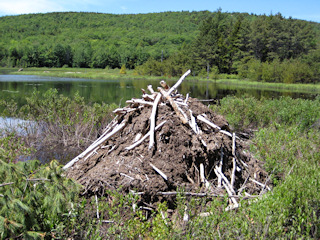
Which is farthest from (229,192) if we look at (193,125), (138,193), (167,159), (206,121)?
(138,193)

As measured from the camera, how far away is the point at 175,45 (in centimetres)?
14200

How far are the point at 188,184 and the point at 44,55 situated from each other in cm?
13406

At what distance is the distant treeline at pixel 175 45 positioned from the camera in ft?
253

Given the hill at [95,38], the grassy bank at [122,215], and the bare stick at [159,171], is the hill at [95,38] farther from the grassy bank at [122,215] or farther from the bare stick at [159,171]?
the grassy bank at [122,215]

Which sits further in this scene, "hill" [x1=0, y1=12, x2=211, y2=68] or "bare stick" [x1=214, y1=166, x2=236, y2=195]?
"hill" [x1=0, y1=12, x2=211, y2=68]

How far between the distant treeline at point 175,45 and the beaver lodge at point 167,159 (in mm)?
60470

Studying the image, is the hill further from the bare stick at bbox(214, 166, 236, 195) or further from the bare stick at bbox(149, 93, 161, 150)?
the bare stick at bbox(214, 166, 236, 195)

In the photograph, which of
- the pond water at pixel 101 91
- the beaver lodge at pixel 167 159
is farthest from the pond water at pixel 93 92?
the beaver lodge at pixel 167 159

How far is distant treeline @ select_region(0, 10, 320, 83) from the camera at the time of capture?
7725cm

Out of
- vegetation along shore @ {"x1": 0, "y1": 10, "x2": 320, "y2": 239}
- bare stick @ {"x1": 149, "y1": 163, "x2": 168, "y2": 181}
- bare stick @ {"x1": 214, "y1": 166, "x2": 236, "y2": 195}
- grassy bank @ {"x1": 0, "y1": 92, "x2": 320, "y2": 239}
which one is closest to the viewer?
grassy bank @ {"x1": 0, "y1": 92, "x2": 320, "y2": 239}

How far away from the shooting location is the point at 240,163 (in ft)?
19.4

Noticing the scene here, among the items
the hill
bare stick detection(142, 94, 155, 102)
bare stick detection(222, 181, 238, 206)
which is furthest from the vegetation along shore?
the hill

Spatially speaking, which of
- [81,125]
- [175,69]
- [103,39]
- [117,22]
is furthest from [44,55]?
[81,125]

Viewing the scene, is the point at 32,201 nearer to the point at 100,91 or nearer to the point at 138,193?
the point at 138,193
